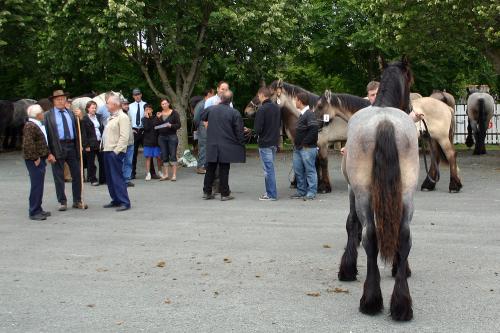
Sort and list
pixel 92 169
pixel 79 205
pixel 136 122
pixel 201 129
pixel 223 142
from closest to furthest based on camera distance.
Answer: pixel 79 205 < pixel 223 142 < pixel 92 169 < pixel 201 129 < pixel 136 122

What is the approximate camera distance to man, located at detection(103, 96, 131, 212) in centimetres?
1236

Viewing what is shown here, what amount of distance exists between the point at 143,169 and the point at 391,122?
1457 cm

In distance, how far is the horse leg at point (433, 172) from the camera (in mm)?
14266

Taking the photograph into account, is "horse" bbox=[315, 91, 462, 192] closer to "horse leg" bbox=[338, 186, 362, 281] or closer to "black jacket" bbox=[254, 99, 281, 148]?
"black jacket" bbox=[254, 99, 281, 148]

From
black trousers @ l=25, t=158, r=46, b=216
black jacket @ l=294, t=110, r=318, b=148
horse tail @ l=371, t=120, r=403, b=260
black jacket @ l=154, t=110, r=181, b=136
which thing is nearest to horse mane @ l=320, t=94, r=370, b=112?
black jacket @ l=294, t=110, r=318, b=148

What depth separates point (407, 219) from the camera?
607 cm

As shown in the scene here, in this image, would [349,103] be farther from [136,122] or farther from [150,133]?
[136,122]

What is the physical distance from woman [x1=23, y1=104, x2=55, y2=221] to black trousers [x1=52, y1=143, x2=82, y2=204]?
0.81m

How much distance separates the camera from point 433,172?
14.5 meters

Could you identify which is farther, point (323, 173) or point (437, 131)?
point (323, 173)

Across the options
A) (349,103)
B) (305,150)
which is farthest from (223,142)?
(349,103)

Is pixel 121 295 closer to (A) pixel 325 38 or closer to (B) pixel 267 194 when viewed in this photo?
(B) pixel 267 194

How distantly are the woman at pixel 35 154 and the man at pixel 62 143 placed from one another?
0.54 meters

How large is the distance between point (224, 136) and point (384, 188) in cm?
773
